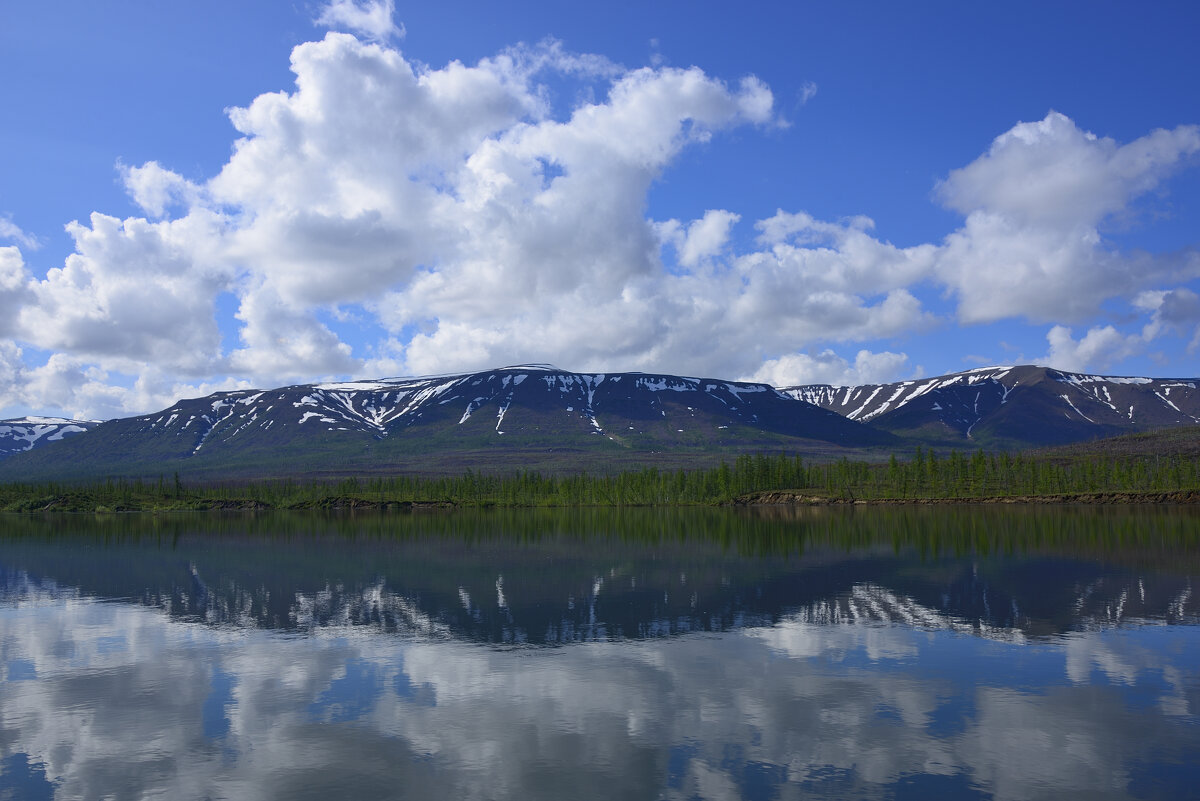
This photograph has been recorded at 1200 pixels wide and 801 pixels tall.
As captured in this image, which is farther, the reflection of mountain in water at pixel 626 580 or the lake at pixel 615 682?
the reflection of mountain in water at pixel 626 580

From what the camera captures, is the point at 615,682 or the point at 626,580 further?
the point at 626,580

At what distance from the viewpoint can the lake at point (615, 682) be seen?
21688mm

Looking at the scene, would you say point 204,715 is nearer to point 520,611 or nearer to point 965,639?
point 520,611

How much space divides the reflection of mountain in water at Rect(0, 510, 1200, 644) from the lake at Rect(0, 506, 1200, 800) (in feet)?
1.45

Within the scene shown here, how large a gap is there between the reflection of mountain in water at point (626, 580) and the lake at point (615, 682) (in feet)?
1.45

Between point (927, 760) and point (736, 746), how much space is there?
17.7 feet

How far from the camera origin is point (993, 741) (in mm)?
23734

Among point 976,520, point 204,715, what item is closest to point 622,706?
point 204,715

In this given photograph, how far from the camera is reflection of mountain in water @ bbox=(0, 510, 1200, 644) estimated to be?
146 feet

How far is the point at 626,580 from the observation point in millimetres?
61656

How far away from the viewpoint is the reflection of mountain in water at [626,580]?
44.4 m

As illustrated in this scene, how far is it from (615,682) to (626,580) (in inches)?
1211

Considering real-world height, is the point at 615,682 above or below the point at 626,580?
above

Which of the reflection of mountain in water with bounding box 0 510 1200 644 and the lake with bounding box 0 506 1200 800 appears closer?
the lake with bounding box 0 506 1200 800
